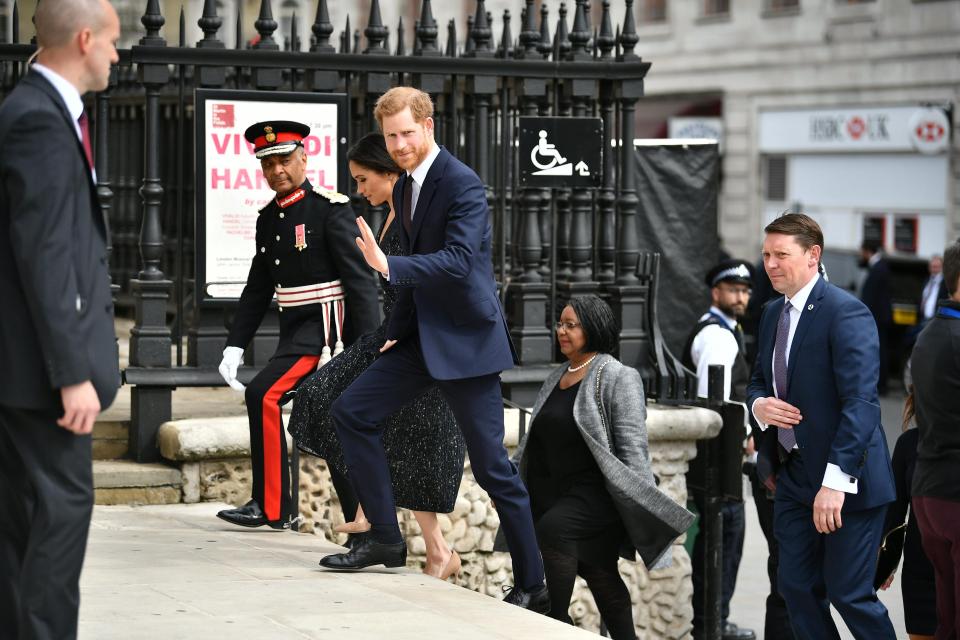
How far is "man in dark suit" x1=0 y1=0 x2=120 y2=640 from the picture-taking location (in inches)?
174

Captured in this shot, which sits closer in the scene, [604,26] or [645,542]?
[645,542]

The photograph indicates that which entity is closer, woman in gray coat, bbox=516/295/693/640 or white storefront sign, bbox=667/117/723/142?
woman in gray coat, bbox=516/295/693/640

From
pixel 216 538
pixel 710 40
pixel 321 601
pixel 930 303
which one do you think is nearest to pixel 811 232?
pixel 321 601

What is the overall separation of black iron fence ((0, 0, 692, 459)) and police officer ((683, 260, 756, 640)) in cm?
23

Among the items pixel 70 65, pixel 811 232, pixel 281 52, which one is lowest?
pixel 811 232

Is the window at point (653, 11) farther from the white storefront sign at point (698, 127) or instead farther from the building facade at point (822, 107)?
the white storefront sign at point (698, 127)

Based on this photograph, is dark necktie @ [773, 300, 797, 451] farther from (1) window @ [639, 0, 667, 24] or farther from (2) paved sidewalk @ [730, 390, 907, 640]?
(1) window @ [639, 0, 667, 24]

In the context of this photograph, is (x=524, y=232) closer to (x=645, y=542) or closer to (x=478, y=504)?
(x=478, y=504)

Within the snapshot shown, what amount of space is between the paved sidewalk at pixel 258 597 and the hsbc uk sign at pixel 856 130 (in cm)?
2077

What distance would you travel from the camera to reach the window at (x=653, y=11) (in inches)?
1294

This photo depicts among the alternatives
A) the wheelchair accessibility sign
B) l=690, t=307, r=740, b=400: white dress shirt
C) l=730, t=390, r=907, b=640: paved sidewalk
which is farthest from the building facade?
the wheelchair accessibility sign

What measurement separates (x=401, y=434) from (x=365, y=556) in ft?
2.50

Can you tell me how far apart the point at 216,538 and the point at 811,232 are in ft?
9.65

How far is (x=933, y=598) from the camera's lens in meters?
7.33
